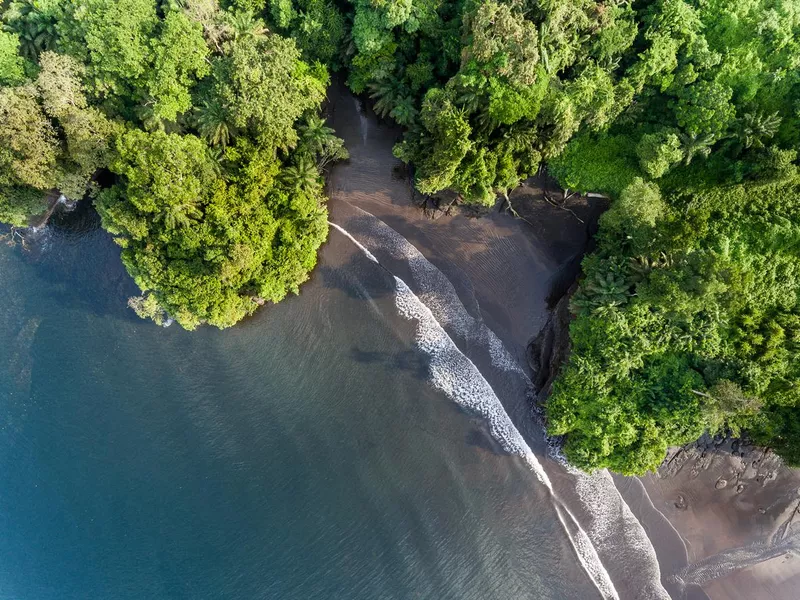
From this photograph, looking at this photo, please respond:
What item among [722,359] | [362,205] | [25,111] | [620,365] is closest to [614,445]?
[620,365]

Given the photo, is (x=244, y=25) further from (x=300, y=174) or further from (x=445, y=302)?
(x=445, y=302)

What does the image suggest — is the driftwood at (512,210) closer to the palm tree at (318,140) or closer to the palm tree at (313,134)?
the palm tree at (318,140)

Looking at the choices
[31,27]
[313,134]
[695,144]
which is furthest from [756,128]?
[31,27]

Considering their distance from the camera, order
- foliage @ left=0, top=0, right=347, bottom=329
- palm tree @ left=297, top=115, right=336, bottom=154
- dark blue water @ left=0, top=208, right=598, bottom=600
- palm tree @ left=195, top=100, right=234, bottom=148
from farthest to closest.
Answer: dark blue water @ left=0, top=208, right=598, bottom=600
palm tree @ left=297, top=115, right=336, bottom=154
palm tree @ left=195, top=100, right=234, bottom=148
foliage @ left=0, top=0, right=347, bottom=329

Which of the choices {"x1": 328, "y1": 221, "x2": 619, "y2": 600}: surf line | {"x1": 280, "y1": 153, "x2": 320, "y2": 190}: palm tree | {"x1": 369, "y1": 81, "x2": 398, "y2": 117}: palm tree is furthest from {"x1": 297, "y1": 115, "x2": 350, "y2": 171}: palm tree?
{"x1": 328, "y1": 221, "x2": 619, "y2": 600}: surf line

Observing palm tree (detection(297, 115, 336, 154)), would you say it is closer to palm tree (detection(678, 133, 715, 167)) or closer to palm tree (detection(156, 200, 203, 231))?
palm tree (detection(156, 200, 203, 231))

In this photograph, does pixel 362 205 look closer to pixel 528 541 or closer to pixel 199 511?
pixel 199 511
